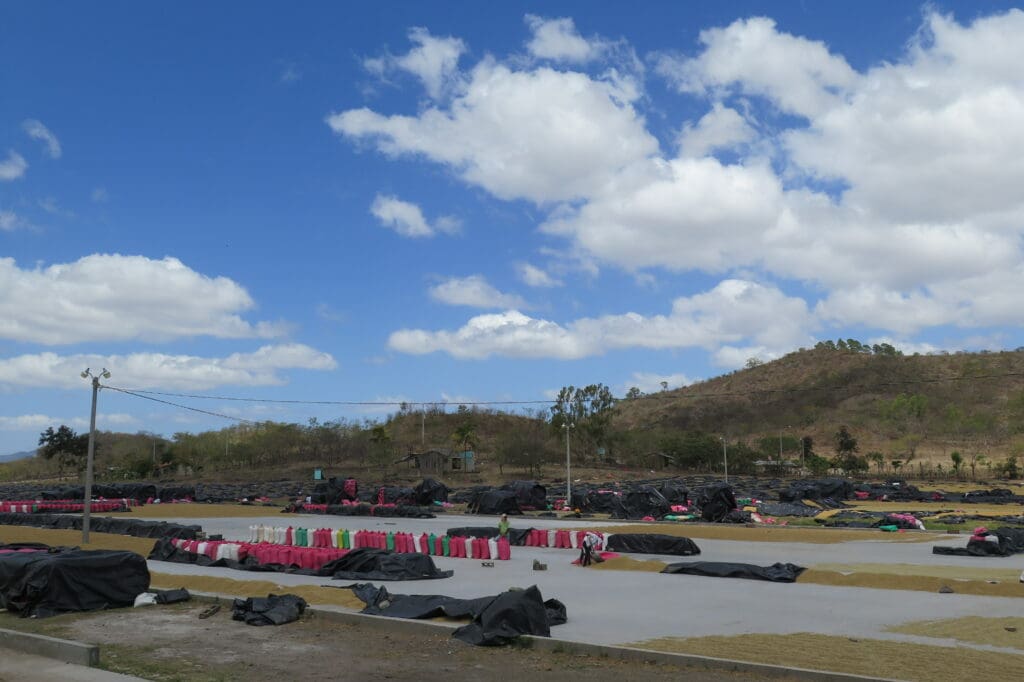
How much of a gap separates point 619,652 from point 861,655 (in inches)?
138

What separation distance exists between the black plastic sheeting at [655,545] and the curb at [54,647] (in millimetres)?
19458

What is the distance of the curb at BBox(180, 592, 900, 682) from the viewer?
1127 centimetres

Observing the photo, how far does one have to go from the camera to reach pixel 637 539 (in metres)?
29.3

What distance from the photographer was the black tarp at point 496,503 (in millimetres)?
51938

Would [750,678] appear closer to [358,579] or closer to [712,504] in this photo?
[358,579]

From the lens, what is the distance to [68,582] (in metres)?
17.5

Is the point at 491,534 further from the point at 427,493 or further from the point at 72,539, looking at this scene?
the point at 427,493

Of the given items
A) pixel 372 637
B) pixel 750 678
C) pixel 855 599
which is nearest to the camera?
pixel 750 678

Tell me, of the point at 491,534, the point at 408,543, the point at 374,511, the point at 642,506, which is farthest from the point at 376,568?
the point at 374,511

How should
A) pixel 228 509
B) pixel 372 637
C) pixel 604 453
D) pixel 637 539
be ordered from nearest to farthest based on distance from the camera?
1. pixel 372 637
2. pixel 637 539
3. pixel 228 509
4. pixel 604 453

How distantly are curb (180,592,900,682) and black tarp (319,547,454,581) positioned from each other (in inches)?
213

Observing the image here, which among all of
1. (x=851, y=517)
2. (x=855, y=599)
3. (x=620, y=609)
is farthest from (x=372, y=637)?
(x=851, y=517)

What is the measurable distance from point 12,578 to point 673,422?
146 m

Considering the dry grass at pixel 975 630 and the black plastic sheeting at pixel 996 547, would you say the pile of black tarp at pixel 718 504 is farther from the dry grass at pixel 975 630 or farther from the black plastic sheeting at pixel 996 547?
the dry grass at pixel 975 630
